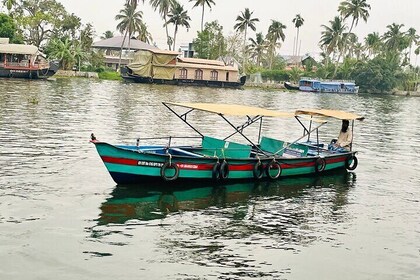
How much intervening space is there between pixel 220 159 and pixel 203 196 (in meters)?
1.41

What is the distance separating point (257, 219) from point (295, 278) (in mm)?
3712

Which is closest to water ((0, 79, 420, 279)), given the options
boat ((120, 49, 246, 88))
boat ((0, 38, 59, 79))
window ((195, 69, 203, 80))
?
boat ((0, 38, 59, 79))

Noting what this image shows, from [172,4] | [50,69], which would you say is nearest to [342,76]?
[172,4]

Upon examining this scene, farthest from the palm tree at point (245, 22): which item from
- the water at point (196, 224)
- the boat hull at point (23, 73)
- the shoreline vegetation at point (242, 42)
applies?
the water at point (196, 224)

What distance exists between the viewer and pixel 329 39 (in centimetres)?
11138

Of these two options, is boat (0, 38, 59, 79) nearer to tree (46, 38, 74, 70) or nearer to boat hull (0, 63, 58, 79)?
boat hull (0, 63, 58, 79)

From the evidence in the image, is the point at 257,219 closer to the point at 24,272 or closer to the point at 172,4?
the point at 24,272

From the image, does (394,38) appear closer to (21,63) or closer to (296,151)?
(21,63)

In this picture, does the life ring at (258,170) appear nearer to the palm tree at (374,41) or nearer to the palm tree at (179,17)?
the palm tree at (179,17)

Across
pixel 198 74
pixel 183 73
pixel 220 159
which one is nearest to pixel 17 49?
pixel 183 73

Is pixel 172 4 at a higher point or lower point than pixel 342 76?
higher

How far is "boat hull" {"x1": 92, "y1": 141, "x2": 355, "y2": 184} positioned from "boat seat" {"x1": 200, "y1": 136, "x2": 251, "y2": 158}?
0.51m

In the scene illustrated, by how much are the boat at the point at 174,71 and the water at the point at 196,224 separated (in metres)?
59.0

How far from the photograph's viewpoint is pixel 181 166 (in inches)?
648
